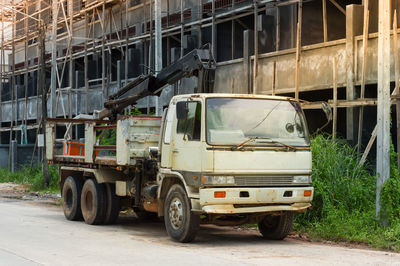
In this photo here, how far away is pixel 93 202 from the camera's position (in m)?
15.8

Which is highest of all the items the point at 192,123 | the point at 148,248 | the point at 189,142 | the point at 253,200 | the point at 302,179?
the point at 192,123

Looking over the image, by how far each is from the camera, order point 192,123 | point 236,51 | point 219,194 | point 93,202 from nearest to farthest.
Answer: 1. point 219,194
2. point 192,123
3. point 93,202
4. point 236,51

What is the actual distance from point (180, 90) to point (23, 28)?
19.8 metres

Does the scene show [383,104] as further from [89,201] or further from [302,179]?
[89,201]

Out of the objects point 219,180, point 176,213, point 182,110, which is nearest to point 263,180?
point 219,180

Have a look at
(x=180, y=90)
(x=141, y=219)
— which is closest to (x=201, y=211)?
(x=141, y=219)

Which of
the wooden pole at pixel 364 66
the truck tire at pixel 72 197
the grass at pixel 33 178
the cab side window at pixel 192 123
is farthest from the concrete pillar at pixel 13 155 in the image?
the cab side window at pixel 192 123

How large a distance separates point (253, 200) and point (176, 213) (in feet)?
4.81

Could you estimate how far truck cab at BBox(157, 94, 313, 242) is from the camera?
38.8ft

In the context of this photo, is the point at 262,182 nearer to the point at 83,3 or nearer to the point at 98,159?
the point at 98,159

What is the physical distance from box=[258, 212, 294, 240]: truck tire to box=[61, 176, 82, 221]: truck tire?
5011 millimetres

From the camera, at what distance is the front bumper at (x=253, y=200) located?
11711mm

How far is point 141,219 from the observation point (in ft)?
56.5

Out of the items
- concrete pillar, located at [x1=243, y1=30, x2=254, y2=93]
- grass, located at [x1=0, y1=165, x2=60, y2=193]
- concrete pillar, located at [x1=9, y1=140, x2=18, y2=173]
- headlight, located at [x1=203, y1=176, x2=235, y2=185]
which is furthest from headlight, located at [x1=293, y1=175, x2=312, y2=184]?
concrete pillar, located at [x1=9, y1=140, x2=18, y2=173]
